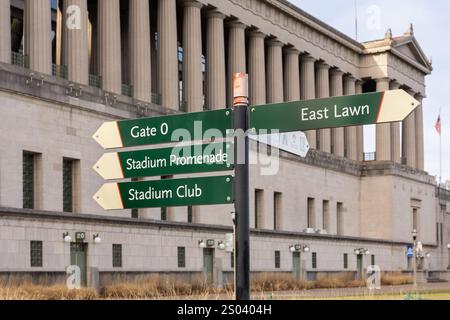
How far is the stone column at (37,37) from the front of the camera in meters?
48.3

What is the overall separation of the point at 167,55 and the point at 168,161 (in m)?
51.7

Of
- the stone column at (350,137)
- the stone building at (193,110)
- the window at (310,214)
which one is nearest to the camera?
the stone building at (193,110)

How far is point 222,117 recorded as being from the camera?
32.4ft

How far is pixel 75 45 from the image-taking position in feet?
171

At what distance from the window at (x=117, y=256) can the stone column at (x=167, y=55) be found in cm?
1640

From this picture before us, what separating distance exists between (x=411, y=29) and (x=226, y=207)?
47.3 m

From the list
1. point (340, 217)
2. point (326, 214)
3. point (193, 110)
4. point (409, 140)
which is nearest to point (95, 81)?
point (193, 110)

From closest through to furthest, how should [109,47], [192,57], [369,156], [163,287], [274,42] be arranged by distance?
[163,287] < [109,47] < [192,57] < [274,42] < [369,156]

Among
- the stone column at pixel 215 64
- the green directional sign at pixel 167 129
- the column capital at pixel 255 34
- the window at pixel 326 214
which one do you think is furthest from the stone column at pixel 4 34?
the window at pixel 326 214

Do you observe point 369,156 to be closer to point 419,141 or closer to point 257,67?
point 419,141

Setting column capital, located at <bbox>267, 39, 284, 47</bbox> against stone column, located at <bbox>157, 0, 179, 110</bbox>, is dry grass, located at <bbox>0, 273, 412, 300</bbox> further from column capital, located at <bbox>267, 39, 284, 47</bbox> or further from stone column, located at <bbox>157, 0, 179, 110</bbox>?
column capital, located at <bbox>267, 39, 284, 47</bbox>

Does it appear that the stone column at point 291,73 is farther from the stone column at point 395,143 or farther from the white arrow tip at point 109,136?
the white arrow tip at point 109,136

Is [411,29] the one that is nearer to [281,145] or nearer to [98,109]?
[98,109]
